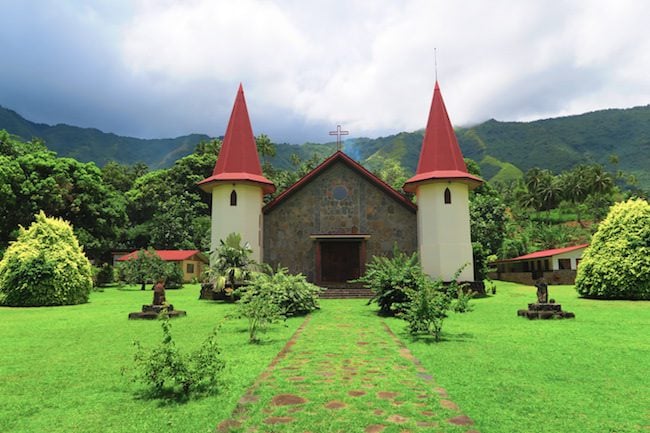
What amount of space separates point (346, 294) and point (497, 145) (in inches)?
4551

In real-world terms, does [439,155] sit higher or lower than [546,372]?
higher

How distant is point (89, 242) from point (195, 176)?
22261 mm

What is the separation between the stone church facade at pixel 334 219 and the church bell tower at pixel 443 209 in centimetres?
125

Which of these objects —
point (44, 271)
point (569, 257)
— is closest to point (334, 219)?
point (44, 271)

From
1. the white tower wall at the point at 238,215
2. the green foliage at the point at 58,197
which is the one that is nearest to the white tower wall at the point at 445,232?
the white tower wall at the point at 238,215

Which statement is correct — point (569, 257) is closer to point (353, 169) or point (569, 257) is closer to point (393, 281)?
point (353, 169)

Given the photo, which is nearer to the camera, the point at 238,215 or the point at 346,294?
the point at 346,294

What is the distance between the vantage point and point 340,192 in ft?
70.3

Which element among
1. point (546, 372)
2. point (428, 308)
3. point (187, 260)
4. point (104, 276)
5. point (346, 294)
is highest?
point (187, 260)

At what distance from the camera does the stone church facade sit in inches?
821

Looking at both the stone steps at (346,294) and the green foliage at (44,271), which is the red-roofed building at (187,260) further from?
the stone steps at (346,294)

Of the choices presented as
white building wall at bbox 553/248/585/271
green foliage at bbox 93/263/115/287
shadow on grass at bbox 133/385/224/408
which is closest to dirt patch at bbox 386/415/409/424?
shadow on grass at bbox 133/385/224/408

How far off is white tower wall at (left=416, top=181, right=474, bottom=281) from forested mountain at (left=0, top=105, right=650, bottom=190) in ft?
263

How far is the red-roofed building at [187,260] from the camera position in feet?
111
